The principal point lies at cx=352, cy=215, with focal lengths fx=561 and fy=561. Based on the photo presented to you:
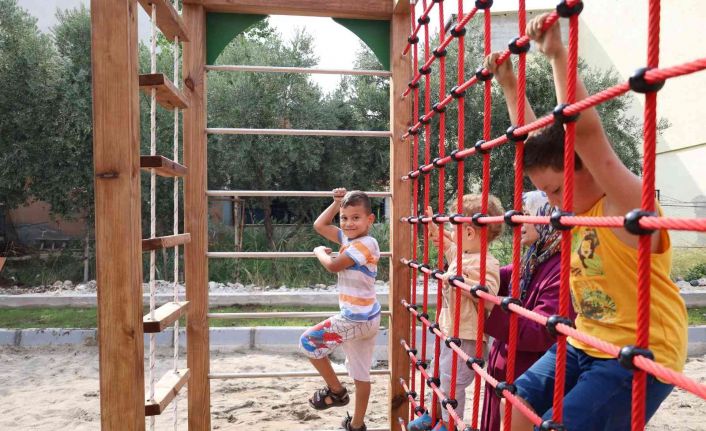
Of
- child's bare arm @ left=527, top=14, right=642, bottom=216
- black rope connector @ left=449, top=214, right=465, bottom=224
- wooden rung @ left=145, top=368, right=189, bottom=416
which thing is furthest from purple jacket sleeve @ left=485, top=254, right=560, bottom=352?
wooden rung @ left=145, top=368, right=189, bottom=416

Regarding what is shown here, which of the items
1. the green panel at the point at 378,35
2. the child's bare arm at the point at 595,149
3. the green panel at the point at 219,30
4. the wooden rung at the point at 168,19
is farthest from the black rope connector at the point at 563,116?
the green panel at the point at 219,30

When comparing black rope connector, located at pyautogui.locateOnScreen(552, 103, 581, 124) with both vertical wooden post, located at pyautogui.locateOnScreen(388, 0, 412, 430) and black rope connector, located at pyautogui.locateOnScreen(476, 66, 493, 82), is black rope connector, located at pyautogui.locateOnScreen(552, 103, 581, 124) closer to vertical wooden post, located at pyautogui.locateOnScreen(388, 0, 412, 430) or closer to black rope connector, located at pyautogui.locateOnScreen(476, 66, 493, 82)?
black rope connector, located at pyautogui.locateOnScreen(476, 66, 493, 82)

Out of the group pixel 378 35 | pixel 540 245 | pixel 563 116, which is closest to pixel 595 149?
pixel 563 116

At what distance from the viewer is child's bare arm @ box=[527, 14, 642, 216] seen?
3.77 ft

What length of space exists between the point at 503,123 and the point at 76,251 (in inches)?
296

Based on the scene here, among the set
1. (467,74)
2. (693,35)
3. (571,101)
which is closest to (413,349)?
(571,101)

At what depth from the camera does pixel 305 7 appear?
2900mm

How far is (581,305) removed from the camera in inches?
58.7

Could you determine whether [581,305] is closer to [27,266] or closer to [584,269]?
[584,269]

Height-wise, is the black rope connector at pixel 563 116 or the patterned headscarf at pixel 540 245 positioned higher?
the black rope connector at pixel 563 116

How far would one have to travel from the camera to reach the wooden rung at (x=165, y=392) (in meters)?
1.90

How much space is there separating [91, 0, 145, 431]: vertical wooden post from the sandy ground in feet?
5.91

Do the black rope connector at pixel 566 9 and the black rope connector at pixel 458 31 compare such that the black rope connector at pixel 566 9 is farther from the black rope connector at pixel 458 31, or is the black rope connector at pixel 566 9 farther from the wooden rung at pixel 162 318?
the wooden rung at pixel 162 318

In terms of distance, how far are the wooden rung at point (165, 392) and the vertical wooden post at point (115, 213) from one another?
155 mm
